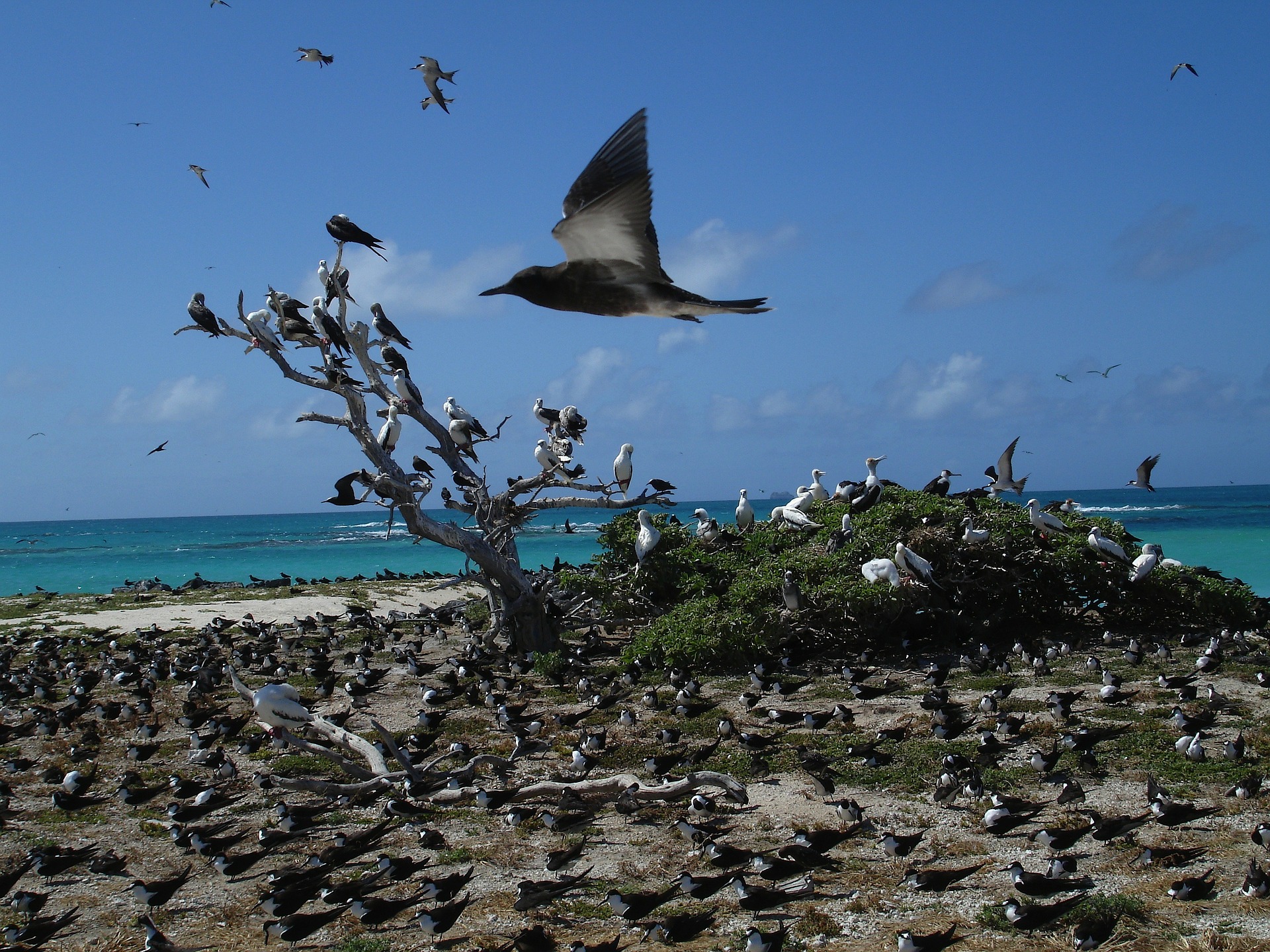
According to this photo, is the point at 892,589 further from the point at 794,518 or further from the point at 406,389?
the point at 406,389

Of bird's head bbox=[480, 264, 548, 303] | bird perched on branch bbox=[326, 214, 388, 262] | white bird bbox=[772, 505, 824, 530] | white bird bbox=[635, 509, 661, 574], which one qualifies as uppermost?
bird perched on branch bbox=[326, 214, 388, 262]

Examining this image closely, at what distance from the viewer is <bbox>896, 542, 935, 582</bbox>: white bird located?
12234 millimetres

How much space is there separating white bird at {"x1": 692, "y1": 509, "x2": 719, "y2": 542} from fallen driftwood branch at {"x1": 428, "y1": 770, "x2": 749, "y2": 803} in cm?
736

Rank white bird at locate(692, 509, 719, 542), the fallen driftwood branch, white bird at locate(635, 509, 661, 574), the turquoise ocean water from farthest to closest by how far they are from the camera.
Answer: the turquoise ocean water
white bird at locate(692, 509, 719, 542)
white bird at locate(635, 509, 661, 574)
the fallen driftwood branch

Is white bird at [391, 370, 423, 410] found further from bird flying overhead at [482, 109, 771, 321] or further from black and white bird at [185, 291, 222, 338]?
bird flying overhead at [482, 109, 771, 321]

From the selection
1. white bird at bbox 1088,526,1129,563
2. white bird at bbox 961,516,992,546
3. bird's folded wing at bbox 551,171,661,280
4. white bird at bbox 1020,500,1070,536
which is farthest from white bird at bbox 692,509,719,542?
bird's folded wing at bbox 551,171,661,280

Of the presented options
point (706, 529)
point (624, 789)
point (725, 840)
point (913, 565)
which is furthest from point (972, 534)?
point (725, 840)

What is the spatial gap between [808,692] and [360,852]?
19.7 feet

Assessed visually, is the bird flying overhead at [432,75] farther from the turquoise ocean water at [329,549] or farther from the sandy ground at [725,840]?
the turquoise ocean water at [329,549]

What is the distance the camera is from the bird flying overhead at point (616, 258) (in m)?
3.13

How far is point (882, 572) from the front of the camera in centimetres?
Answer: 1201

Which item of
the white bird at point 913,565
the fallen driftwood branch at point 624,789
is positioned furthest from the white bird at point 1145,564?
the fallen driftwood branch at point 624,789

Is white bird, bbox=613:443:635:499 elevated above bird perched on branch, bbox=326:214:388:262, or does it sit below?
below

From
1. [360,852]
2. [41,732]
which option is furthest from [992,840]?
[41,732]
